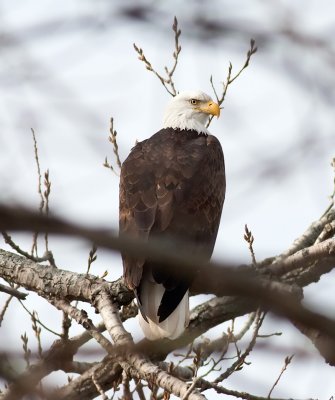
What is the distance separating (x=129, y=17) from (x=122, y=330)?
2.05m

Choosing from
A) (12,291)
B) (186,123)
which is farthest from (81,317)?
(186,123)

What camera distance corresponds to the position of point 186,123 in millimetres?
6094

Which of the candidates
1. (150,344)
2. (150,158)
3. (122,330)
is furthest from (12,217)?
(150,158)

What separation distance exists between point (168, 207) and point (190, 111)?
1.82m

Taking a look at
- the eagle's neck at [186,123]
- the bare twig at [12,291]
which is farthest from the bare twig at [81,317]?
the eagle's neck at [186,123]

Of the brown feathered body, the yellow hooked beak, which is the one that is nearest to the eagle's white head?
the yellow hooked beak

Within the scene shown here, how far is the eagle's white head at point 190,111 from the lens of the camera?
6.07 m

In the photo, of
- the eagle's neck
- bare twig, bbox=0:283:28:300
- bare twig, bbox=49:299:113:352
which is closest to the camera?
bare twig, bbox=49:299:113:352

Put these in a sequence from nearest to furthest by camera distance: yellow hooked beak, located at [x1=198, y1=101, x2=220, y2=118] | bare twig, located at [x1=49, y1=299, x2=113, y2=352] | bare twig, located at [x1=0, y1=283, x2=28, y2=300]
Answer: bare twig, located at [x1=49, y1=299, x2=113, y2=352]
bare twig, located at [x1=0, y1=283, x2=28, y2=300]
yellow hooked beak, located at [x1=198, y1=101, x2=220, y2=118]

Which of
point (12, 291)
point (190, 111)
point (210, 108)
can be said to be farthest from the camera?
point (190, 111)

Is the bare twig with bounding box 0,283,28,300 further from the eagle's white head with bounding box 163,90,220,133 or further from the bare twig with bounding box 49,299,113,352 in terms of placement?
the eagle's white head with bounding box 163,90,220,133

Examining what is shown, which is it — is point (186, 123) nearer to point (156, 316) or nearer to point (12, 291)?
point (156, 316)

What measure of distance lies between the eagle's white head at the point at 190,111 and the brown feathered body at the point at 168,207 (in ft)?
1.86

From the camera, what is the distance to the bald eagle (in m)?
4.20
